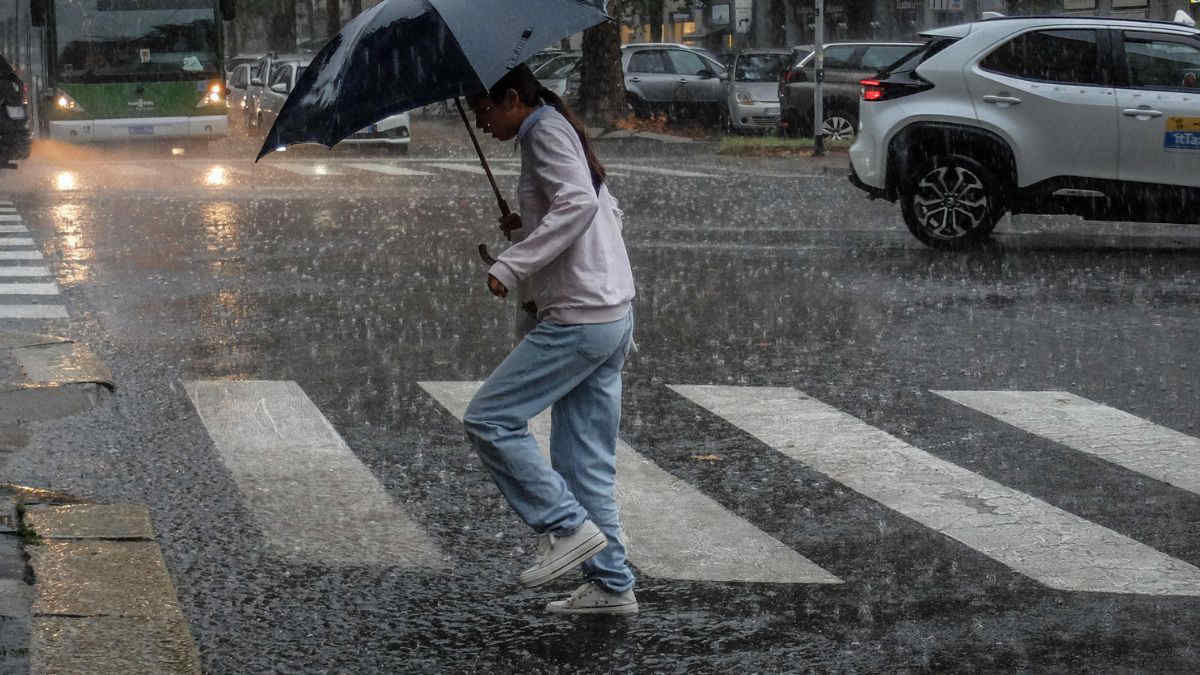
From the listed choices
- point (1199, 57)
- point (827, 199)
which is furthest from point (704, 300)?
point (827, 199)

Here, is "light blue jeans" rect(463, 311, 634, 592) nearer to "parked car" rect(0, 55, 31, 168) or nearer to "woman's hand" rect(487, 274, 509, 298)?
"woman's hand" rect(487, 274, 509, 298)

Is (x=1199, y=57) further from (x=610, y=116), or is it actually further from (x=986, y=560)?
(x=610, y=116)

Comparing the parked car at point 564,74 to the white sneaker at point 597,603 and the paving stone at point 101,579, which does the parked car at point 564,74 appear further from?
the white sneaker at point 597,603

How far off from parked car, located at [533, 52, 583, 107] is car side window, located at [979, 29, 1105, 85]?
2180cm

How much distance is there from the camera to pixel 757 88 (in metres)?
32.2

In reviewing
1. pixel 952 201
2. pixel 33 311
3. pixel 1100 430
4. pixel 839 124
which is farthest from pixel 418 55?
pixel 839 124

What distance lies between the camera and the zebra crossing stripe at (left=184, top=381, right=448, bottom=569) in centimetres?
572

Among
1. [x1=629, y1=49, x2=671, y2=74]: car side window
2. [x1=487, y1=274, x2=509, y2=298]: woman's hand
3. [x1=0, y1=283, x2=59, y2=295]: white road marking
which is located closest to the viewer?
[x1=487, y1=274, x2=509, y2=298]: woman's hand

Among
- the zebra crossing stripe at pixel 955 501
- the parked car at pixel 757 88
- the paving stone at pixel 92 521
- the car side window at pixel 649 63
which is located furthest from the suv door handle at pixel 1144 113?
the car side window at pixel 649 63

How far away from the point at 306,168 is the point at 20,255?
474 inches

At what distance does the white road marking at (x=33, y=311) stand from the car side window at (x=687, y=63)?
79.4ft

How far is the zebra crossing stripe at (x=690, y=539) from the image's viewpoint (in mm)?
5453

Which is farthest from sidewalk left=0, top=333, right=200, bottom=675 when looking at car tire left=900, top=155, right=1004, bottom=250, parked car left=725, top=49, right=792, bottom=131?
parked car left=725, top=49, right=792, bottom=131

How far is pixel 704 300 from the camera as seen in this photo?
11484 millimetres
